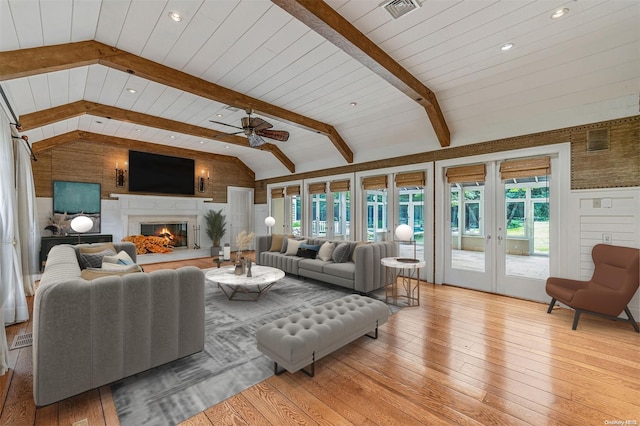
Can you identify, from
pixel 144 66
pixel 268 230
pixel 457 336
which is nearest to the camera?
pixel 457 336

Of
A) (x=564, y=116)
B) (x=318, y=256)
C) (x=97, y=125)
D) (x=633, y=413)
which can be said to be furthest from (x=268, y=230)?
(x=633, y=413)

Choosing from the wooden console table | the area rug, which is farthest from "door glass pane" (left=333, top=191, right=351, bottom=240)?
the wooden console table

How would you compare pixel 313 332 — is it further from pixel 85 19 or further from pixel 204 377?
pixel 85 19

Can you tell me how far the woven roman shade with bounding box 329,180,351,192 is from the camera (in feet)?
21.9

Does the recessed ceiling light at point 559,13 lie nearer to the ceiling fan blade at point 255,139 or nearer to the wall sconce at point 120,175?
the ceiling fan blade at point 255,139

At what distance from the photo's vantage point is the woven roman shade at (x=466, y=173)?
4590 mm

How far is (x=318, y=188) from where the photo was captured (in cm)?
741

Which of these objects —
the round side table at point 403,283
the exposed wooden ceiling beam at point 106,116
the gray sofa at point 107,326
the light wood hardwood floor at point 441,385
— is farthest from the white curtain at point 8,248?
the round side table at point 403,283

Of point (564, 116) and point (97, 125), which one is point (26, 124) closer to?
point (97, 125)

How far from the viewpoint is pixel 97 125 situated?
5688mm

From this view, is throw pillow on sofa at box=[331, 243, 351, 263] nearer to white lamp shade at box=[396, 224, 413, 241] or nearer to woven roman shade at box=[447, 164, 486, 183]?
white lamp shade at box=[396, 224, 413, 241]

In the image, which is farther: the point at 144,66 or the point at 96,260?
the point at 96,260

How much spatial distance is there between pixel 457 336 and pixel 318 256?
2897 mm

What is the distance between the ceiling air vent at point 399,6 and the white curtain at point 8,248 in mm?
3939
